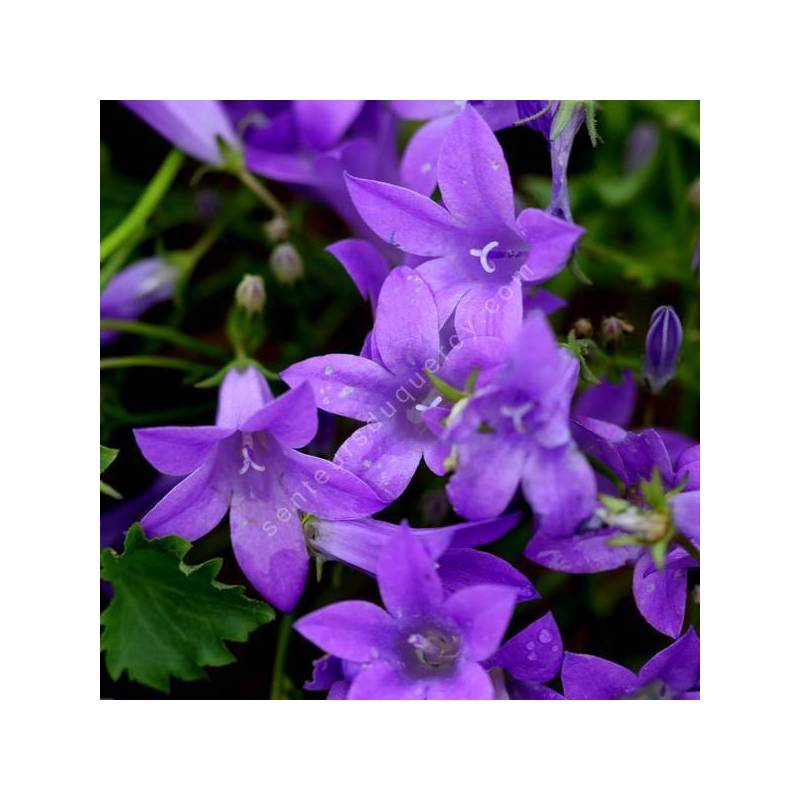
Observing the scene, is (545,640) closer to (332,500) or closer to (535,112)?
(332,500)

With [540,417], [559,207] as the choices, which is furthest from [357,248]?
[540,417]

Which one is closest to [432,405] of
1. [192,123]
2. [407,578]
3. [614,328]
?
[407,578]

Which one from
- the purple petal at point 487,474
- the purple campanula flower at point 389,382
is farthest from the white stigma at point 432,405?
the purple petal at point 487,474

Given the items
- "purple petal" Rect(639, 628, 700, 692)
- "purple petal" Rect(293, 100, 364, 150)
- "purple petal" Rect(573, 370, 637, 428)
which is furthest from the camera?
"purple petal" Rect(573, 370, 637, 428)

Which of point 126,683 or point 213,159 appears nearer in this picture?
point 126,683

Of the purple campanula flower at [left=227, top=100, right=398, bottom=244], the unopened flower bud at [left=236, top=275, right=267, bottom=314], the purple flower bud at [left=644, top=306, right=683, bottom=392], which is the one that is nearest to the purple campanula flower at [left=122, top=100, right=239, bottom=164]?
the purple campanula flower at [left=227, top=100, right=398, bottom=244]

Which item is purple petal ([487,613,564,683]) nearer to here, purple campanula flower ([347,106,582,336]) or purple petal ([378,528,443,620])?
purple petal ([378,528,443,620])
